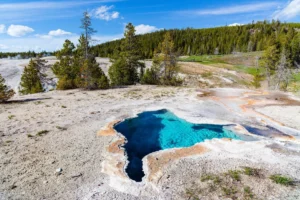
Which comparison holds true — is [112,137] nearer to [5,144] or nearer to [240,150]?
[5,144]

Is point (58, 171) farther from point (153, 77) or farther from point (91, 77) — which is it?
point (153, 77)

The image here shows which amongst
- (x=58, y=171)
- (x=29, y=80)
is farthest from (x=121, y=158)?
(x=29, y=80)

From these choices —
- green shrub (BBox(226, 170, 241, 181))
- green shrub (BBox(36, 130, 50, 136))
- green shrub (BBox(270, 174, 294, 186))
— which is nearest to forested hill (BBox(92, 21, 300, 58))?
green shrub (BBox(36, 130, 50, 136))

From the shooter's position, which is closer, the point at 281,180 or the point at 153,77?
the point at 281,180

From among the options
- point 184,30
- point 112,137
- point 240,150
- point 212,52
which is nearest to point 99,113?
point 112,137

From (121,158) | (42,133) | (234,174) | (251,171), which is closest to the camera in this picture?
(234,174)

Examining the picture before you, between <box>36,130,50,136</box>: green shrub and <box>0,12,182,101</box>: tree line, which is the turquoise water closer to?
<box>36,130,50,136</box>: green shrub
